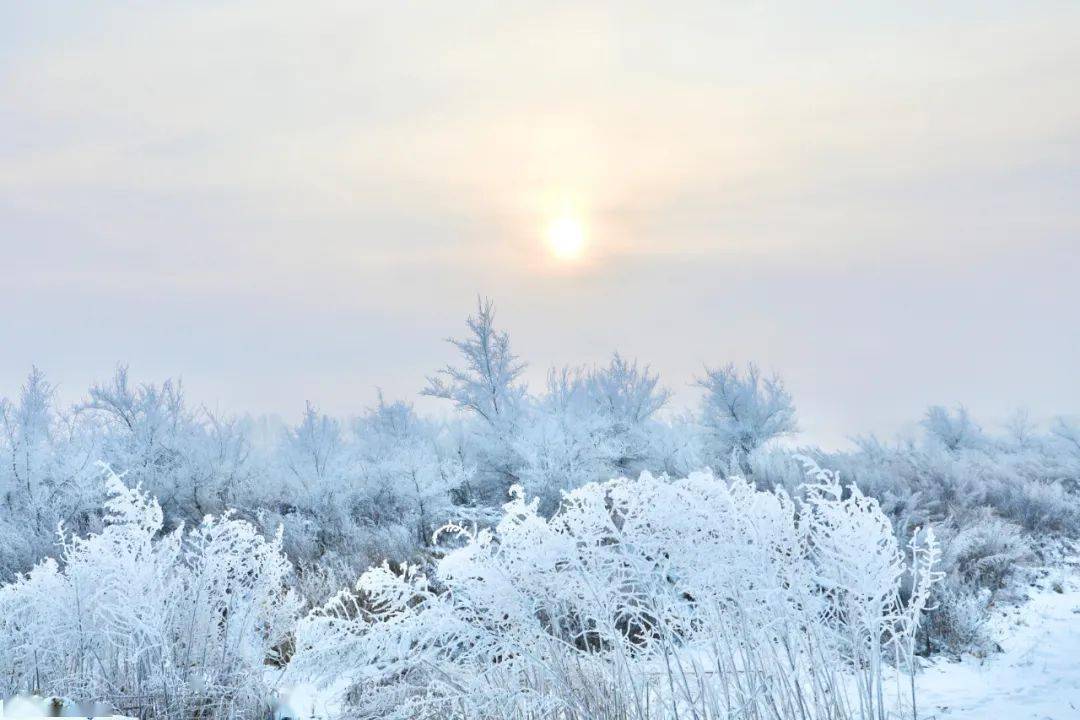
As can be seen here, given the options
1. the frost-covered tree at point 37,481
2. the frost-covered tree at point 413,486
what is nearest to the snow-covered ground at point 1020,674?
the frost-covered tree at point 413,486

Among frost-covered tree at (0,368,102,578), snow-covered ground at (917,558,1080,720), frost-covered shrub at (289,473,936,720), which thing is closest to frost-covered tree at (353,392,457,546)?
frost-covered tree at (0,368,102,578)

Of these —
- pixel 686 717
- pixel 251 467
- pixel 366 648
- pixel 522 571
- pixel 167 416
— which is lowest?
pixel 686 717

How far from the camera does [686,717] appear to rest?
4410 mm

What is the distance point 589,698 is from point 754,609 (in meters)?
0.96

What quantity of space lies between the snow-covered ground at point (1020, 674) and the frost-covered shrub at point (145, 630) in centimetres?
423

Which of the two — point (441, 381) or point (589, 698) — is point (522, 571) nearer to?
point (589, 698)

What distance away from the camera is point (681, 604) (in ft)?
14.4

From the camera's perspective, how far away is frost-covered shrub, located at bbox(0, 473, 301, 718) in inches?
213

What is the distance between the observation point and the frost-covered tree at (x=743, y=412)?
61.1 ft

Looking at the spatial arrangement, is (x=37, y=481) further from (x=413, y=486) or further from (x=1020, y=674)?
(x=1020, y=674)

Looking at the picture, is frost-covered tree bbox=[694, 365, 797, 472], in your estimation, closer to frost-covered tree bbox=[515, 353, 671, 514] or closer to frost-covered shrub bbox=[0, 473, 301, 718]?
frost-covered tree bbox=[515, 353, 671, 514]

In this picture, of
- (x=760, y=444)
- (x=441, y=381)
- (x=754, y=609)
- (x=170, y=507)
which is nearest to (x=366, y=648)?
(x=754, y=609)

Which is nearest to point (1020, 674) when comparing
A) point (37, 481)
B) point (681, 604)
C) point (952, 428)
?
point (681, 604)

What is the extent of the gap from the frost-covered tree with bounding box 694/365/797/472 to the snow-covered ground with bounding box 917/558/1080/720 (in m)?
10.1
